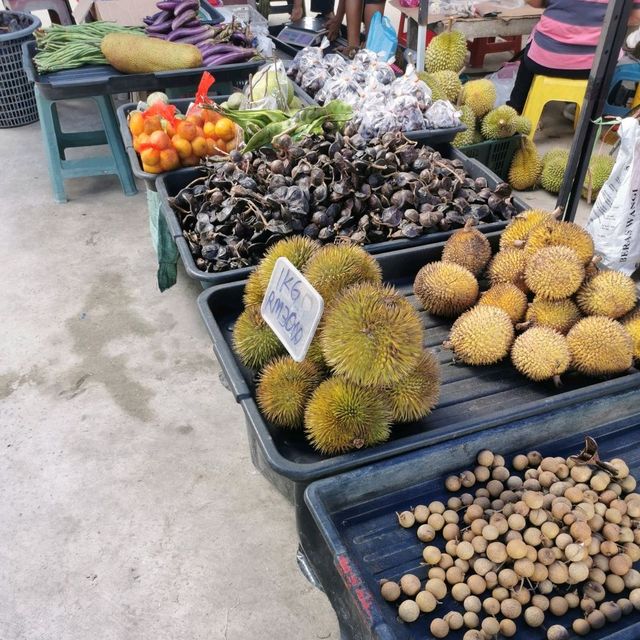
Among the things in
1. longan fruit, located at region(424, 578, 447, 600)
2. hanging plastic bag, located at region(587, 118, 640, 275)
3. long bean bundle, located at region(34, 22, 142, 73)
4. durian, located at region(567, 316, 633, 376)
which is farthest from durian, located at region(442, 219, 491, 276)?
long bean bundle, located at region(34, 22, 142, 73)

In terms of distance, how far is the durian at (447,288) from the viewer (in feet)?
6.54

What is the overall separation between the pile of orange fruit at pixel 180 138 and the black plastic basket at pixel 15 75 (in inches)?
101

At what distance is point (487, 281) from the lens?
2.18m

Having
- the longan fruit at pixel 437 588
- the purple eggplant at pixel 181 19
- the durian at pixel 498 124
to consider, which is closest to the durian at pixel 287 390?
the longan fruit at pixel 437 588

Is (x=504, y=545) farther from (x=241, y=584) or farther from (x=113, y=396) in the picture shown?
(x=113, y=396)

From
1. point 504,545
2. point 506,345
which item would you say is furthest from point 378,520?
point 506,345

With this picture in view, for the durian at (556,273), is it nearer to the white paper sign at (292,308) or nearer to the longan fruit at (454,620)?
the white paper sign at (292,308)

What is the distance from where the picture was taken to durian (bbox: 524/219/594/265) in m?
1.92

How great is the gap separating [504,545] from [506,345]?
0.64 meters

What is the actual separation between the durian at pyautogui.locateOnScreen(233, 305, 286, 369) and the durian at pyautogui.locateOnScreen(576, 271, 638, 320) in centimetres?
96

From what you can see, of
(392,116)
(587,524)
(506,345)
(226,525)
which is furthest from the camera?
(392,116)

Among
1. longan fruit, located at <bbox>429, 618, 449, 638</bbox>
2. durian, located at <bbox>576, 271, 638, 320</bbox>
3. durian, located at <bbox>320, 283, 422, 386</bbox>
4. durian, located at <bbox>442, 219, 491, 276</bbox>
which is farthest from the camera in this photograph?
durian, located at <bbox>442, 219, 491, 276</bbox>

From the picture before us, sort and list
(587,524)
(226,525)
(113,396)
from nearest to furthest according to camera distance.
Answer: (587,524)
(226,525)
(113,396)

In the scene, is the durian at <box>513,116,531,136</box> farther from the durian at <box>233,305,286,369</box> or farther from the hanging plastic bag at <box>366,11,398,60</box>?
the durian at <box>233,305,286,369</box>
